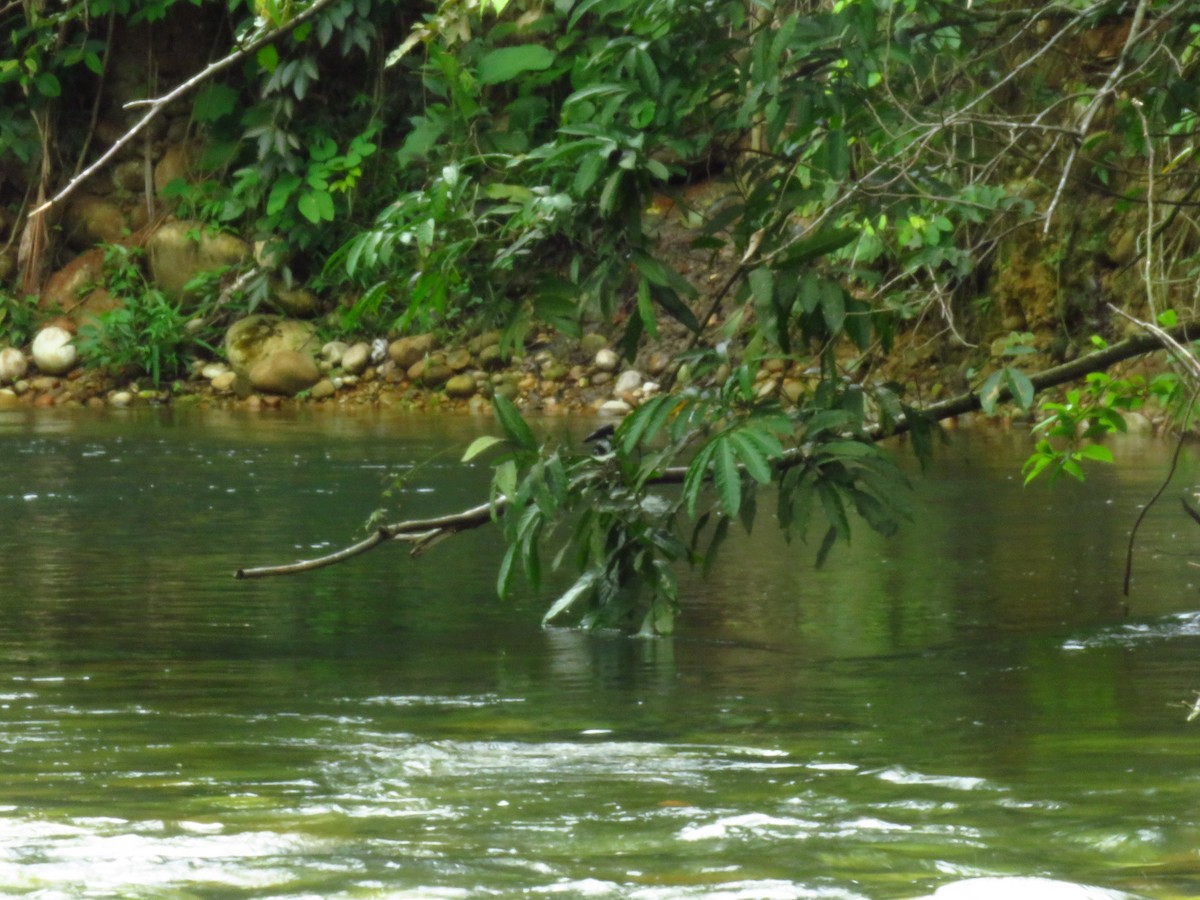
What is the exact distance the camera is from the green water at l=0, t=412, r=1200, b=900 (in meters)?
2.19

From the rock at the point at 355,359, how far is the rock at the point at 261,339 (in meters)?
0.26

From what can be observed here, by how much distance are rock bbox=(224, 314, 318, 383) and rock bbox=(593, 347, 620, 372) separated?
2.13m

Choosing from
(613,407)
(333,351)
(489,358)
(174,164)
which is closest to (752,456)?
(613,407)

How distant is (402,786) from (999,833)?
0.80m

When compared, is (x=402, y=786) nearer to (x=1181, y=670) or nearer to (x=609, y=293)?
(x=609, y=293)

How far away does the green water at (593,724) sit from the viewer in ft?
7.19

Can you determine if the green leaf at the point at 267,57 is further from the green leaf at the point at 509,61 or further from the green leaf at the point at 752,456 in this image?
the green leaf at the point at 509,61

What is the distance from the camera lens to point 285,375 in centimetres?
1395

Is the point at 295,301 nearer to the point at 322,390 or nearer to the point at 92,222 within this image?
the point at 322,390

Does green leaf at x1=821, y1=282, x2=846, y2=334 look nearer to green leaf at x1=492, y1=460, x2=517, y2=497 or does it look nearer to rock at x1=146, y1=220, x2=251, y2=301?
green leaf at x1=492, y1=460, x2=517, y2=497

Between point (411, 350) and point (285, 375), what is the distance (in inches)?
37.3

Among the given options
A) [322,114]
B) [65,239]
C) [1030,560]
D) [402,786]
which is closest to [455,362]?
[322,114]

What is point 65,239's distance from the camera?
637 inches

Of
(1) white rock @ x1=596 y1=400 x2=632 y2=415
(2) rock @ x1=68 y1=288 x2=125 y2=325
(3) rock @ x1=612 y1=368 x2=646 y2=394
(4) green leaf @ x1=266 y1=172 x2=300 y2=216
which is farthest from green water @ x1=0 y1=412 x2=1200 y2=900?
(2) rock @ x1=68 y1=288 x2=125 y2=325
